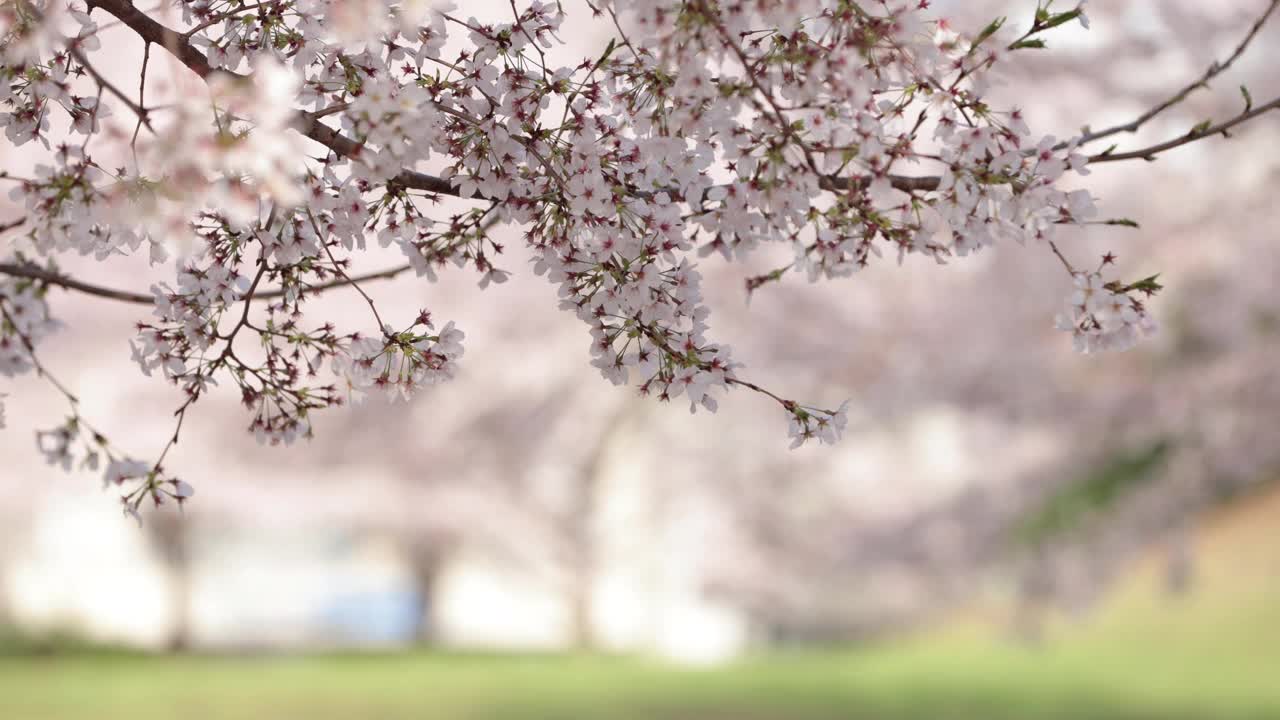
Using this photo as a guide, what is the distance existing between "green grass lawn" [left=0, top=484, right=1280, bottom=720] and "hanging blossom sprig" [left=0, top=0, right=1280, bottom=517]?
9045mm

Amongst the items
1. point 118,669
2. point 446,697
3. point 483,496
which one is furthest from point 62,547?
point 446,697

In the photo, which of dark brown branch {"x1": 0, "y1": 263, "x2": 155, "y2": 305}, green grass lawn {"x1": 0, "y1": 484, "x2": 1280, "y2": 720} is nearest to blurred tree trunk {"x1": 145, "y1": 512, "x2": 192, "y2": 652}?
green grass lawn {"x1": 0, "y1": 484, "x2": 1280, "y2": 720}

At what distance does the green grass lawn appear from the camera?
1102cm

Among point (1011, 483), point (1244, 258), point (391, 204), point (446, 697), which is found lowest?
point (446, 697)

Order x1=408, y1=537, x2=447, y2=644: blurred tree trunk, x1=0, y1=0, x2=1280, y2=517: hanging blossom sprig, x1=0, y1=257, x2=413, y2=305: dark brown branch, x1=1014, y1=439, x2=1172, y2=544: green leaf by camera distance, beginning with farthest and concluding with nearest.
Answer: x1=408, y1=537, x2=447, y2=644: blurred tree trunk, x1=1014, y1=439, x2=1172, y2=544: green leaf, x1=0, y1=257, x2=413, y2=305: dark brown branch, x1=0, y1=0, x2=1280, y2=517: hanging blossom sprig

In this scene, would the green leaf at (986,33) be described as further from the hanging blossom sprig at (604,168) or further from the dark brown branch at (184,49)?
the dark brown branch at (184,49)

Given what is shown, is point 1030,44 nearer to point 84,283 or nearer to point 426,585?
point 84,283

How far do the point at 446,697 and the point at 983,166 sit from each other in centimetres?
1101

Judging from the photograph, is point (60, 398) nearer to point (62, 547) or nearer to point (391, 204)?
point (62, 547)

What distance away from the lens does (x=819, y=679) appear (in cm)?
1352

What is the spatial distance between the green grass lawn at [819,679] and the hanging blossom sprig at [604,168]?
9.05 meters

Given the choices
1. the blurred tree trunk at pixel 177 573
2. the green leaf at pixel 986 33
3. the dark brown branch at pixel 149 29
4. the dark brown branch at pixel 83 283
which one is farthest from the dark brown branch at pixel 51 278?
the blurred tree trunk at pixel 177 573

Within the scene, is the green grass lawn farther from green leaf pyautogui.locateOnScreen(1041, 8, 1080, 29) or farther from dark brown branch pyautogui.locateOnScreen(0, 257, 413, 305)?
green leaf pyautogui.locateOnScreen(1041, 8, 1080, 29)

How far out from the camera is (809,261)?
2.10 m
